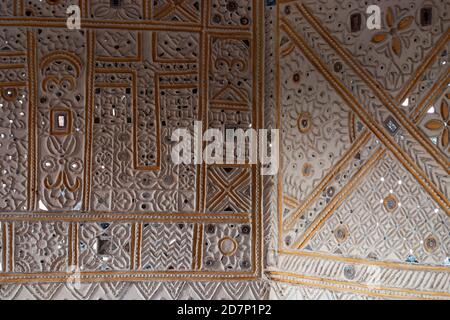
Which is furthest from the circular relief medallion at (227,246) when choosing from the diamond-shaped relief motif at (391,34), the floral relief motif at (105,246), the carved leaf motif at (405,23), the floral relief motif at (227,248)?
the carved leaf motif at (405,23)

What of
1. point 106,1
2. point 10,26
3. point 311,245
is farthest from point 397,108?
point 10,26

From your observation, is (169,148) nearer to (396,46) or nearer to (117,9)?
(117,9)

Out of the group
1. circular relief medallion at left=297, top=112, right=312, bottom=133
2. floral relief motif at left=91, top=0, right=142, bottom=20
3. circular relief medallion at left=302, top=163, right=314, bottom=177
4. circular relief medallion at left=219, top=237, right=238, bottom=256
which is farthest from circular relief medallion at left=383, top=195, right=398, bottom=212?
floral relief motif at left=91, top=0, right=142, bottom=20

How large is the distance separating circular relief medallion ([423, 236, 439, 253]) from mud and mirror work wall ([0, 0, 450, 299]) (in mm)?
373

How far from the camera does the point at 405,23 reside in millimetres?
2264

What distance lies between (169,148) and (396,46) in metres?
1.17

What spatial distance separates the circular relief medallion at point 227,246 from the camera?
8.96 feet

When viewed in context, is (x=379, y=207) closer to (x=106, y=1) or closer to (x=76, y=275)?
(x=76, y=275)

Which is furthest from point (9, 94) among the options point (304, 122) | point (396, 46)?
point (396, 46)

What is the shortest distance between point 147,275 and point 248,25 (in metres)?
1.36

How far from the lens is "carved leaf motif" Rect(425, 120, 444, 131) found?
218cm

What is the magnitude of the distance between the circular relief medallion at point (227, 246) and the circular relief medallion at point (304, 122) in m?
0.65

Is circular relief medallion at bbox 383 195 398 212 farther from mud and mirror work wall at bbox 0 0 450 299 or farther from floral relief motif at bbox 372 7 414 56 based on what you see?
floral relief motif at bbox 372 7 414 56

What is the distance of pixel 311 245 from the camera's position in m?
2.56
